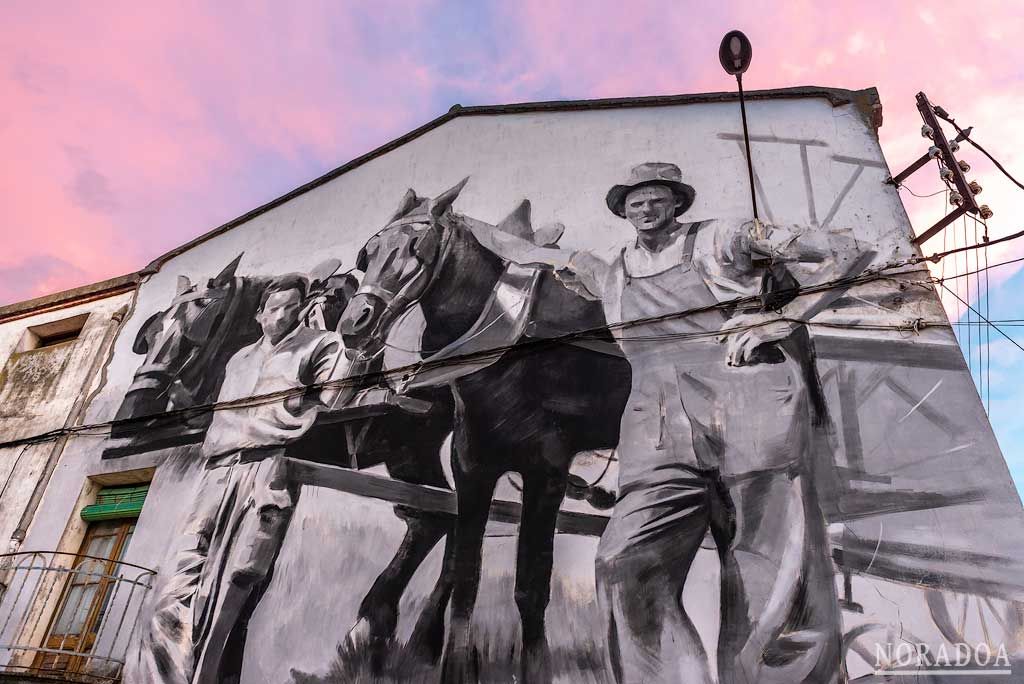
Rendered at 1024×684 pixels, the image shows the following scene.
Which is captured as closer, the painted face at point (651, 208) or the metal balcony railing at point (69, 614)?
the metal balcony railing at point (69, 614)

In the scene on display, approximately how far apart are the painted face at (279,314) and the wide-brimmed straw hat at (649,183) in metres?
4.33

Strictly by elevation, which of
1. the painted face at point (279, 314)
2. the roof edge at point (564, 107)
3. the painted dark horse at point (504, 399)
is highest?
the roof edge at point (564, 107)

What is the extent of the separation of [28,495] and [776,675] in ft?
29.4

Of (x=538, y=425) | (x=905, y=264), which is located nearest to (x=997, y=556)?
(x=905, y=264)

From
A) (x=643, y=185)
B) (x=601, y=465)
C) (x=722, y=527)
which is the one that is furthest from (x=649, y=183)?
(x=722, y=527)

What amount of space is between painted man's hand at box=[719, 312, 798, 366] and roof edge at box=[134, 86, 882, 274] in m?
2.77

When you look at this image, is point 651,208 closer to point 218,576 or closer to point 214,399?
point 214,399

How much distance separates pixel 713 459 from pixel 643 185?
353 cm

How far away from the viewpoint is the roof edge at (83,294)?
11938 millimetres

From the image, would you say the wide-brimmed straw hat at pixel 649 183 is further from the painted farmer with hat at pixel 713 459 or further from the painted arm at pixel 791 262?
the painted arm at pixel 791 262

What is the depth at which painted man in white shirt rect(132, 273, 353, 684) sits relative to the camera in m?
7.63

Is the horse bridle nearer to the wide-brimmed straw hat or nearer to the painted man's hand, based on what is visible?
the wide-brimmed straw hat

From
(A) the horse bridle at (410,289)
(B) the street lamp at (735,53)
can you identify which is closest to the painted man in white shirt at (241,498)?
(A) the horse bridle at (410,289)

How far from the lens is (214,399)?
9.72 meters
